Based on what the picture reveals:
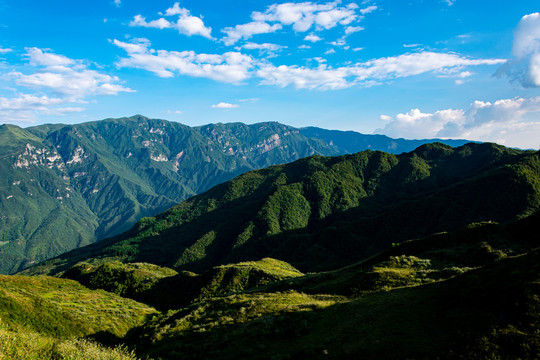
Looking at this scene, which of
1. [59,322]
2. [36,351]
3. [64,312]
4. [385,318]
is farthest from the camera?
[64,312]

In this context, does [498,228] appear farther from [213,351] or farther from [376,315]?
[213,351]

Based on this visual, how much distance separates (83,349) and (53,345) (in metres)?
2.79

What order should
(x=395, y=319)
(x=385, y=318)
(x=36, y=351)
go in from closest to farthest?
(x=36, y=351) → (x=395, y=319) → (x=385, y=318)

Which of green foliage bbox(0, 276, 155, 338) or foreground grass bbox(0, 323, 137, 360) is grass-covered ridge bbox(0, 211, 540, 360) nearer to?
foreground grass bbox(0, 323, 137, 360)

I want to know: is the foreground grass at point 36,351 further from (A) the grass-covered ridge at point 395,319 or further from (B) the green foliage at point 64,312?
(B) the green foliage at point 64,312

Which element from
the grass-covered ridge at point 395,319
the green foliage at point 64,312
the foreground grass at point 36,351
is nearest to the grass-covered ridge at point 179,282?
the green foliage at point 64,312

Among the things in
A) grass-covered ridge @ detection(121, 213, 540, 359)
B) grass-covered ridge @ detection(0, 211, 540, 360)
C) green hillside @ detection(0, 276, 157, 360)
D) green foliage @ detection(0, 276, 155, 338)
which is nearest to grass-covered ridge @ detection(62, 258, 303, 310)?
green hillside @ detection(0, 276, 157, 360)

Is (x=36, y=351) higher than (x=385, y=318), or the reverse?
(x=385, y=318)

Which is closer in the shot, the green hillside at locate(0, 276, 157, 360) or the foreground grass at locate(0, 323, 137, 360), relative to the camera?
the foreground grass at locate(0, 323, 137, 360)

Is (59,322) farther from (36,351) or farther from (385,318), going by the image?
(385,318)

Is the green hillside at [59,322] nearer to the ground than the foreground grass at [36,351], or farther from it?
nearer to the ground

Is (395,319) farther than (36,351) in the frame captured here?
Yes

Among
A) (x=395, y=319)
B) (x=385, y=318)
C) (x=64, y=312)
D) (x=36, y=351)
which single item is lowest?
(x=64, y=312)

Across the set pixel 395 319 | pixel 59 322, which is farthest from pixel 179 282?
pixel 395 319
